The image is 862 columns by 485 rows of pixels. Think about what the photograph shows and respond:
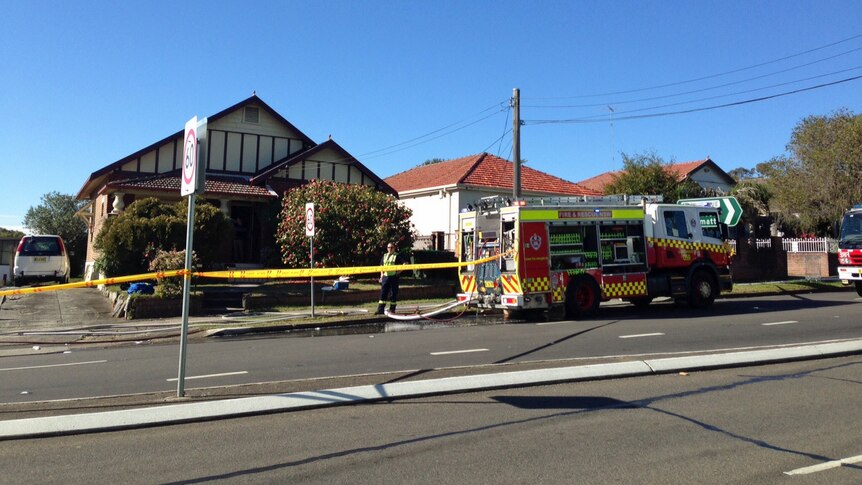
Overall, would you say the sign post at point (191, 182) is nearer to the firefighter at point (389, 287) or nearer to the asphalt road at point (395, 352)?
the asphalt road at point (395, 352)

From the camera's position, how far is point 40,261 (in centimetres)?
2464

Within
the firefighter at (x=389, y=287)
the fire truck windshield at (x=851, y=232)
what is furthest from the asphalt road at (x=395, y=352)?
the fire truck windshield at (x=851, y=232)

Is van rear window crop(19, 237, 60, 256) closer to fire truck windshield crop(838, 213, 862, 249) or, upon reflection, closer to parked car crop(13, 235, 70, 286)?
parked car crop(13, 235, 70, 286)

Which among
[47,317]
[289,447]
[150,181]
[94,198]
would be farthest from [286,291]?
[94,198]

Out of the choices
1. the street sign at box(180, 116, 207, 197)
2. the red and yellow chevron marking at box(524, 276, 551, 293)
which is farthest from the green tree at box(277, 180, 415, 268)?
the street sign at box(180, 116, 207, 197)

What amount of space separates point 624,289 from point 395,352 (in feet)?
25.0

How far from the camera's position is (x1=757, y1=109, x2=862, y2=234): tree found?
106 ft

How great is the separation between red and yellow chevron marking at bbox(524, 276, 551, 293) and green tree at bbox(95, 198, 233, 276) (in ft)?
34.4

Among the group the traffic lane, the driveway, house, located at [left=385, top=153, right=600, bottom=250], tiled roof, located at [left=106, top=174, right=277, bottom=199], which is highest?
house, located at [left=385, top=153, right=600, bottom=250]

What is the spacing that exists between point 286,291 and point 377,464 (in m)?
14.1

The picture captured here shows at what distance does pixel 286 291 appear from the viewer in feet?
61.7

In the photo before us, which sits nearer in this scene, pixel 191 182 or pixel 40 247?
pixel 191 182

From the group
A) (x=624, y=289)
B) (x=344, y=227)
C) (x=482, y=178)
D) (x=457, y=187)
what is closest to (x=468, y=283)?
(x=624, y=289)

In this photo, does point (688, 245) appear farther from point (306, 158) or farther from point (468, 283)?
point (306, 158)
